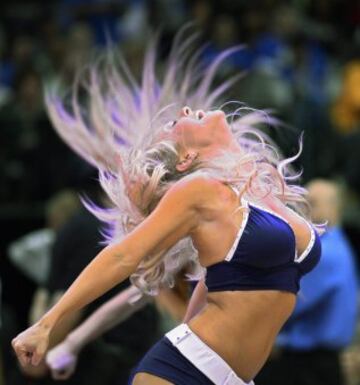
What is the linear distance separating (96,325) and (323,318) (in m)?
2.22

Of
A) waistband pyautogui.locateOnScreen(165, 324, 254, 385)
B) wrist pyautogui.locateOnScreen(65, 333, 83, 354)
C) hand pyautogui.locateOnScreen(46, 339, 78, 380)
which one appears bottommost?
hand pyautogui.locateOnScreen(46, 339, 78, 380)

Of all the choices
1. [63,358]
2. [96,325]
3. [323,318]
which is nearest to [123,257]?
[96,325]

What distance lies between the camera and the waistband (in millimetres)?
4531

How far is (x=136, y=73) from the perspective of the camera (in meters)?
10.4

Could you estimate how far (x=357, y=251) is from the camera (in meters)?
10.2

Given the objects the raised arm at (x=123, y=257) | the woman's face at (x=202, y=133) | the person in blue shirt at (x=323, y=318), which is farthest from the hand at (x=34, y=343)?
the person in blue shirt at (x=323, y=318)

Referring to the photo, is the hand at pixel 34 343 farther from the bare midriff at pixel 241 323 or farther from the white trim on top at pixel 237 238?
the white trim on top at pixel 237 238

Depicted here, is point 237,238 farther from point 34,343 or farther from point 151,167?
point 34,343

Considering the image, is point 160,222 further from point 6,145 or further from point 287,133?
point 6,145

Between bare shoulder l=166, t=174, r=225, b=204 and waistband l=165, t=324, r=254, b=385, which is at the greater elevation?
bare shoulder l=166, t=174, r=225, b=204

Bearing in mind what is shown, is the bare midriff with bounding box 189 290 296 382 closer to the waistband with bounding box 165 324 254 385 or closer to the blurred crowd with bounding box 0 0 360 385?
the waistband with bounding box 165 324 254 385

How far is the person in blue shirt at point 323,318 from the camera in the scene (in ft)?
24.0

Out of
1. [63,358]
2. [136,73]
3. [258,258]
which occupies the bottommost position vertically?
[136,73]

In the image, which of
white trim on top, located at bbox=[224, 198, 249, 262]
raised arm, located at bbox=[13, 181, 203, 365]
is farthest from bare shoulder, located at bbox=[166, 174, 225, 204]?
white trim on top, located at bbox=[224, 198, 249, 262]
